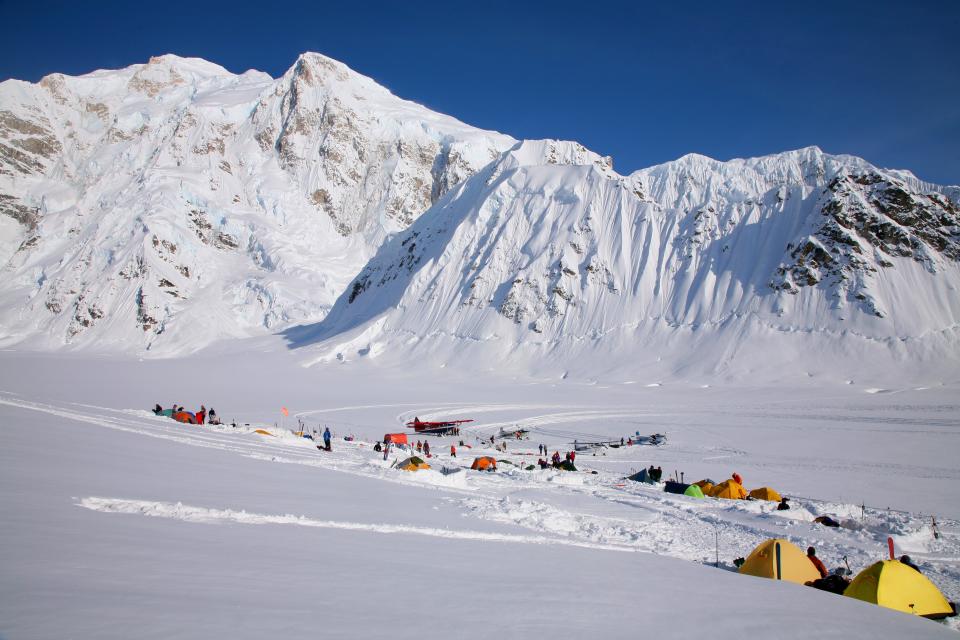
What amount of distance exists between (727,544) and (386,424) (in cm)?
3234

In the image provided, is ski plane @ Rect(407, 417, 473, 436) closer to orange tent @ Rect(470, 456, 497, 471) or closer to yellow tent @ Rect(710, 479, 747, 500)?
orange tent @ Rect(470, 456, 497, 471)

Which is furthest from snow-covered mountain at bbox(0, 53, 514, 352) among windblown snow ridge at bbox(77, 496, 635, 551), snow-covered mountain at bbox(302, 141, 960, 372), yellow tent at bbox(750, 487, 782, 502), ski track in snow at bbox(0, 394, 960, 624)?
windblown snow ridge at bbox(77, 496, 635, 551)

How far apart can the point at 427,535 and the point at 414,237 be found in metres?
97.3

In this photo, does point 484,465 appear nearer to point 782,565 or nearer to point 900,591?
point 782,565

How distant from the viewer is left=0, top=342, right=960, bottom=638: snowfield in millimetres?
4434

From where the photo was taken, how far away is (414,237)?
4109 inches

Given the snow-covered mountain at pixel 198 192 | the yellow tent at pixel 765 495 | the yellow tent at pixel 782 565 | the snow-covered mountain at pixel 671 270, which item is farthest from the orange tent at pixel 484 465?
the snow-covered mountain at pixel 198 192

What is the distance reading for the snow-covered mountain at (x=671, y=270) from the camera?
6869cm

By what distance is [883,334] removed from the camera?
64562 millimetres

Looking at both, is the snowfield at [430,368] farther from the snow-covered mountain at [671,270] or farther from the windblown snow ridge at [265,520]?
the snow-covered mountain at [671,270]

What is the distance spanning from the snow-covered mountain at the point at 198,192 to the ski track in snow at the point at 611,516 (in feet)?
327

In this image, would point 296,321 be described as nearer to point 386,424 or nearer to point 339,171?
point 339,171

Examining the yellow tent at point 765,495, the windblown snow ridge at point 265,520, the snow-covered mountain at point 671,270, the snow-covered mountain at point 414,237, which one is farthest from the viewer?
the snow-covered mountain at point 414,237

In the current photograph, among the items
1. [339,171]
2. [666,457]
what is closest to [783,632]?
[666,457]
